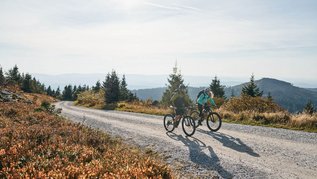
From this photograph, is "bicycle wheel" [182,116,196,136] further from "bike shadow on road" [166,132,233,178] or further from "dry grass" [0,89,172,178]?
"dry grass" [0,89,172,178]

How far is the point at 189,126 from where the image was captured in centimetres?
1360

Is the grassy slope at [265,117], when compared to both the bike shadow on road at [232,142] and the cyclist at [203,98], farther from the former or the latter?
the bike shadow on road at [232,142]

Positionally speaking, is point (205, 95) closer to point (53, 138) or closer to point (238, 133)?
point (238, 133)

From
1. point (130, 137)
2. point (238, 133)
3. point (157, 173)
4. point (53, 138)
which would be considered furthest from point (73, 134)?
point (238, 133)

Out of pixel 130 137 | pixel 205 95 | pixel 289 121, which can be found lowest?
pixel 130 137

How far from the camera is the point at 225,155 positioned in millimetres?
9641

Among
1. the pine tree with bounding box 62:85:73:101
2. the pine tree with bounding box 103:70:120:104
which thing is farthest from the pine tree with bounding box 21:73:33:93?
the pine tree with bounding box 62:85:73:101

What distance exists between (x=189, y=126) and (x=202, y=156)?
3.96 meters

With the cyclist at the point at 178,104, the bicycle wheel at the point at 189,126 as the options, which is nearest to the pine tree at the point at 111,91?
the cyclist at the point at 178,104

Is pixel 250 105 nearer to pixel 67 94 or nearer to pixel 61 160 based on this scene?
pixel 61 160

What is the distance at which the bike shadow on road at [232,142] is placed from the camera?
33.3 ft

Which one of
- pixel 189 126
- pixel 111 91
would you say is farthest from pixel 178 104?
pixel 111 91

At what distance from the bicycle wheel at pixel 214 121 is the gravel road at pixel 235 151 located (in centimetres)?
34

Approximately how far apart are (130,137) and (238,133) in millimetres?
5031
